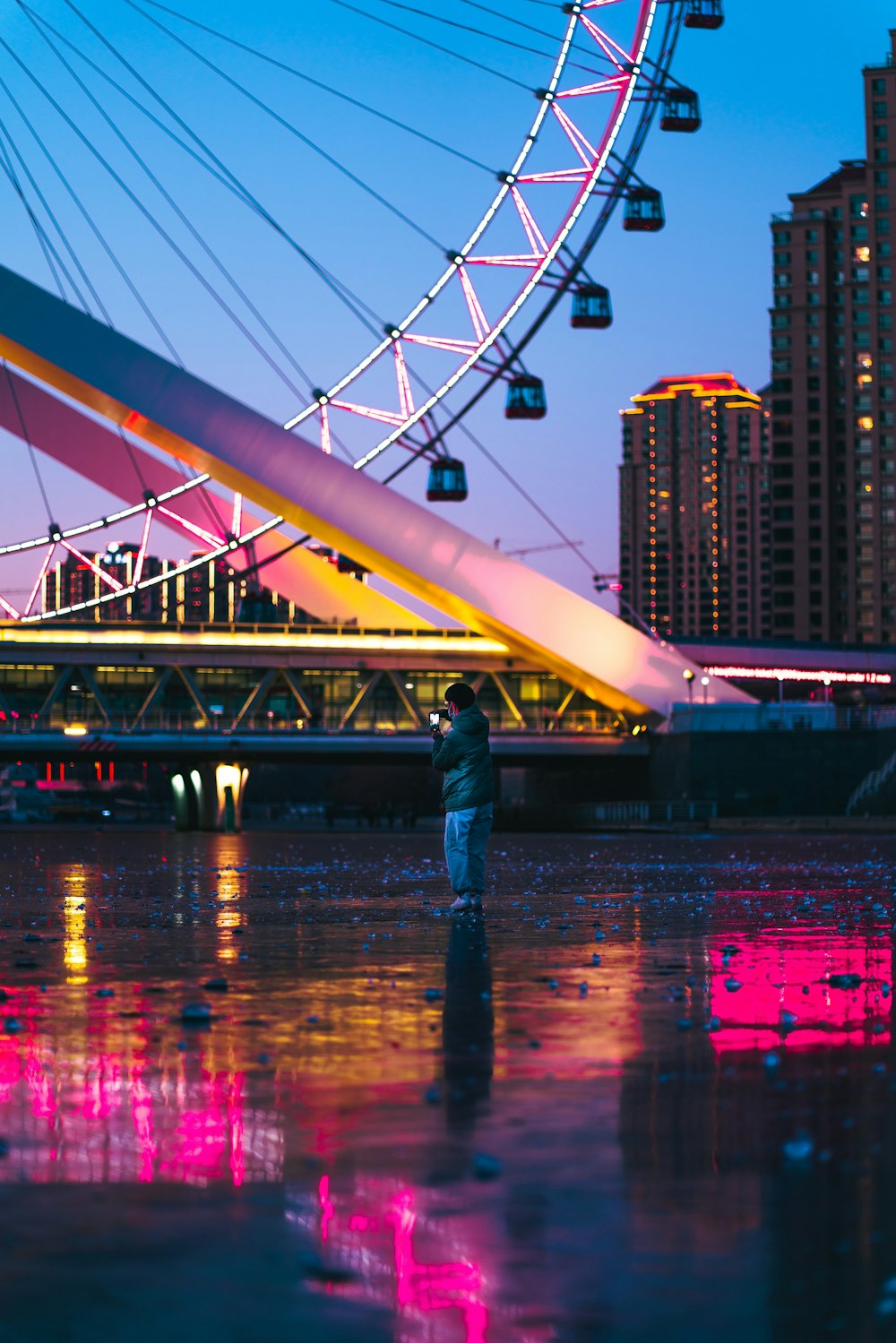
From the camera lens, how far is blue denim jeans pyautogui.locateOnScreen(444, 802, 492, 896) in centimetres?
1380

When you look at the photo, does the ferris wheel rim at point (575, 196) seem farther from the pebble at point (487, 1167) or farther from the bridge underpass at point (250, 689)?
the pebble at point (487, 1167)

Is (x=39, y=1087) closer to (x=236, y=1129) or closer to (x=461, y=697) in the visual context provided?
(x=236, y=1129)

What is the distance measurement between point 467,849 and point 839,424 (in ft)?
464

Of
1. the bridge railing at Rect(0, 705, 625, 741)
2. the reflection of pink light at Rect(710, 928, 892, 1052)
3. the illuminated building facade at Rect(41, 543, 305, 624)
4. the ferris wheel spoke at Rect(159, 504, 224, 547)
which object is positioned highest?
the ferris wheel spoke at Rect(159, 504, 224, 547)

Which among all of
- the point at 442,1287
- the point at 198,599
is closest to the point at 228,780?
the point at 198,599

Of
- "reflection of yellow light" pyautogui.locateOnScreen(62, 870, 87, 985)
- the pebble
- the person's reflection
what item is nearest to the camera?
the pebble

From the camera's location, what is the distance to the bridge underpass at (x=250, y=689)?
75625 mm

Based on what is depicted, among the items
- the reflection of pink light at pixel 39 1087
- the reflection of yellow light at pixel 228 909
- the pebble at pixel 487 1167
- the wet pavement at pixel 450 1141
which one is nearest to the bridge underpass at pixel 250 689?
the reflection of yellow light at pixel 228 909

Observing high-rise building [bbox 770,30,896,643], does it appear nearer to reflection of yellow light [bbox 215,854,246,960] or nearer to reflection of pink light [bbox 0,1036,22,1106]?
reflection of yellow light [bbox 215,854,246,960]

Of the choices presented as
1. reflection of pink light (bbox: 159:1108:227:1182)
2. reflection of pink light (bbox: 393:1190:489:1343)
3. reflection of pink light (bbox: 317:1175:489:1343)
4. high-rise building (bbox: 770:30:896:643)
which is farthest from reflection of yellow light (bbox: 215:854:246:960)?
high-rise building (bbox: 770:30:896:643)

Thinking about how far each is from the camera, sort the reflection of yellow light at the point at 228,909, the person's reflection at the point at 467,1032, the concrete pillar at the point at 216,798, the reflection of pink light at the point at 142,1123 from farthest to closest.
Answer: the concrete pillar at the point at 216,798 < the reflection of yellow light at the point at 228,909 < the person's reflection at the point at 467,1032 < the reflection of pink light at the point at 142,1123

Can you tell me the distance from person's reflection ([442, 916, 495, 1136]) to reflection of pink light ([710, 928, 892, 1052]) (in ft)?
2.68

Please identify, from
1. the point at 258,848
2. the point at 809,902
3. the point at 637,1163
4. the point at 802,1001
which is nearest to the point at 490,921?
the point at 809,902

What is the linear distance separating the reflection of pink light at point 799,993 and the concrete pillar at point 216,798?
212 ft
